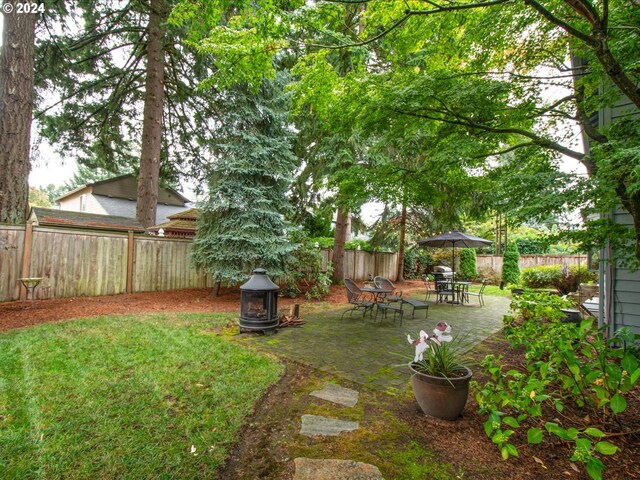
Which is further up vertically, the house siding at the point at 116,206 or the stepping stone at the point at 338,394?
the house siding at the point at 116,206

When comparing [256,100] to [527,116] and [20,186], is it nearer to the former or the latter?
[20,186]

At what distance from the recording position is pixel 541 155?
13.5ft

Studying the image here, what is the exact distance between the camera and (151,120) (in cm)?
977

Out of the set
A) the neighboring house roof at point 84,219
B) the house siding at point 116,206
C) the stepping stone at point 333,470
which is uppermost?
the house siding at point 116,206

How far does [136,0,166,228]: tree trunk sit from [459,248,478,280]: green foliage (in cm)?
1385

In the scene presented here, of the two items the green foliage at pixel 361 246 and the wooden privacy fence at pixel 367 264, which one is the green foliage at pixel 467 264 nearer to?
the wooden privacy fence at pixel 367 264

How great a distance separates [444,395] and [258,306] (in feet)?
10.7

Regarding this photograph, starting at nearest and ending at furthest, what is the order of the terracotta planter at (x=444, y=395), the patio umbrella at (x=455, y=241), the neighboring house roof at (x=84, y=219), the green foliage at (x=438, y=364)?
the terracotta planter at (x=444, y=395)
the green foliage at (x=438, y=364)
the patio umbrella at (x=455, y=241)
the neighboring house roof at (x=84, y=219)

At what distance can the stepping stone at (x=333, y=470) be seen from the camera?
1.82m

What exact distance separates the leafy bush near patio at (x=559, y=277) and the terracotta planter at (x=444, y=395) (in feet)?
31.7

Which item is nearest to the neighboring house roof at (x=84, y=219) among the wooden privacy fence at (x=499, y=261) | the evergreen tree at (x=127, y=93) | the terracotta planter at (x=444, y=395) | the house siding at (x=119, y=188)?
the evergreen tree at (x=127, y=93)

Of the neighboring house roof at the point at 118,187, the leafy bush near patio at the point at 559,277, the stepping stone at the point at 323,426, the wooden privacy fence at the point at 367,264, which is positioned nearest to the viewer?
the stepping stone at the point at 323,426

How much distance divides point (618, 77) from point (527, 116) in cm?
194

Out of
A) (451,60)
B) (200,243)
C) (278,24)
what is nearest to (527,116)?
(451,60)
